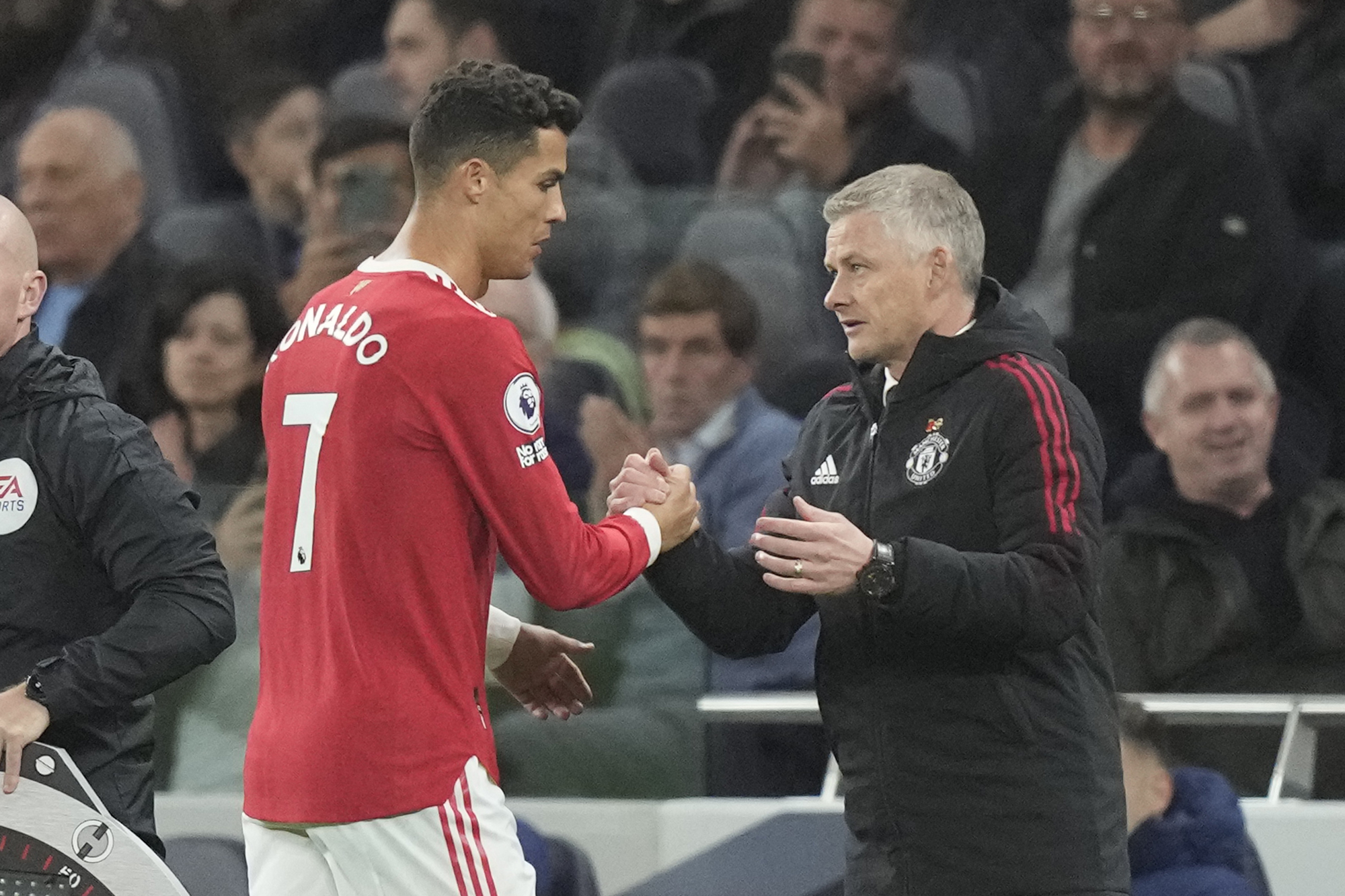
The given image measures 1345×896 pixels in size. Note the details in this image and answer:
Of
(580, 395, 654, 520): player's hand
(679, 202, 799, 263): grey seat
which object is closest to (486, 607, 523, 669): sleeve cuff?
(580, 395, 654, 520): player's hand

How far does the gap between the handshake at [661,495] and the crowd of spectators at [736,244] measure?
1152 mm

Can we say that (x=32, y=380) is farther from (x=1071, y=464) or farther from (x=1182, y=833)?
(x=1182, y=833)

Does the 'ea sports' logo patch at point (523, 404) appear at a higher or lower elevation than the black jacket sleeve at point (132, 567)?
higher

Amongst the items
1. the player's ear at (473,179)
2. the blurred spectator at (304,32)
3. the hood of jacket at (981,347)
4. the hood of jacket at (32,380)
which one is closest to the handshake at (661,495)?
the hood of jacket at (981,347)

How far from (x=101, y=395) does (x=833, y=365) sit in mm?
2295

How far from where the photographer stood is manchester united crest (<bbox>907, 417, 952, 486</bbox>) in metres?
2.50

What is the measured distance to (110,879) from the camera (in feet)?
7.68

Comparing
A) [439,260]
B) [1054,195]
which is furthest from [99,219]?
[439,260]

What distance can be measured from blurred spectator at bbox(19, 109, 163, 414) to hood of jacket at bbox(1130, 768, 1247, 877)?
3253 millimetres

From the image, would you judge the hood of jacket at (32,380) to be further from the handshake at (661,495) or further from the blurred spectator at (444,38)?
the blurred spectator at (444,38)

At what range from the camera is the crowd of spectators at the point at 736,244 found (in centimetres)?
406

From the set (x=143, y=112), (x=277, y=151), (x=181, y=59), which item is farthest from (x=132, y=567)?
(x=181, y=59)

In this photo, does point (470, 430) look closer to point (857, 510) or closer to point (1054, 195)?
point (857, 510)

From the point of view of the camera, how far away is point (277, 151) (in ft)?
18.5
